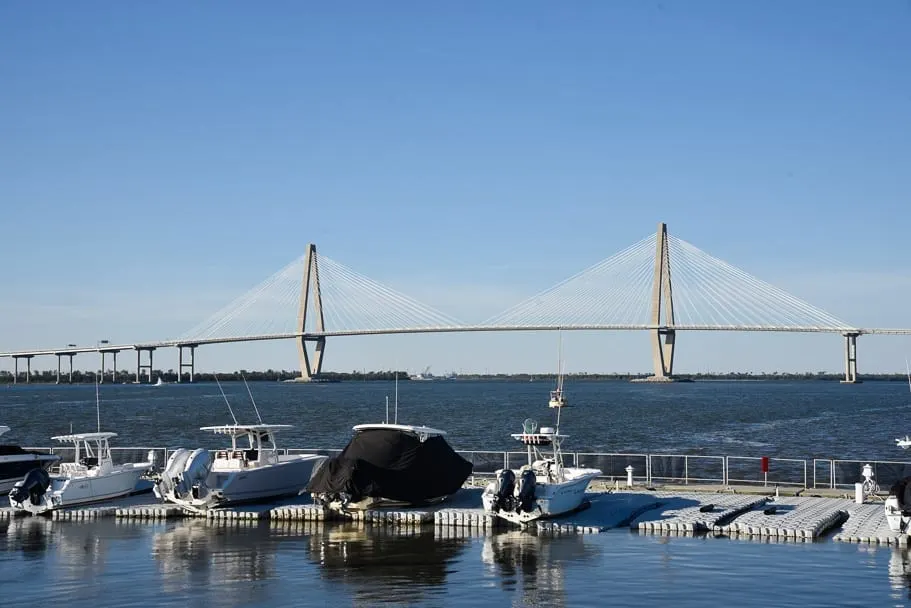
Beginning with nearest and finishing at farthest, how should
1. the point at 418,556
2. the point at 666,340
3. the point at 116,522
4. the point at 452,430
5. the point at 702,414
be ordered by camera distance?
1. the point at 418,556
2. the point at 116,522
3. the point at 452,430
4. the point at 702,414
5. the point at 666,340

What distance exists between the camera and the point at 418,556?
61.5 ft

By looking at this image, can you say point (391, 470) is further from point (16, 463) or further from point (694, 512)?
point (16, 463)

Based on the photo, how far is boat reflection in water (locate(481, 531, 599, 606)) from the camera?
16.2 metres

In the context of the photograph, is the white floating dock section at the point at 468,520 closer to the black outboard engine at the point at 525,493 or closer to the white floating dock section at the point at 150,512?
the black outboard engine at the point at 525,493

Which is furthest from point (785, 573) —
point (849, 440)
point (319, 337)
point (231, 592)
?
point (319, 337)

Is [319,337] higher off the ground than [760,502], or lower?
higher

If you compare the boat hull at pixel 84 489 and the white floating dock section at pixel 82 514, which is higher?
the boat hull at pixel 84 489

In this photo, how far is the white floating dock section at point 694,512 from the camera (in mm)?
21000

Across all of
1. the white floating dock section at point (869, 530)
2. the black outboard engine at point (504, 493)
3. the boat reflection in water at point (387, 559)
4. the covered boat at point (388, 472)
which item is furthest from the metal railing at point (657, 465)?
the boat reflection in water at point (387, 559)

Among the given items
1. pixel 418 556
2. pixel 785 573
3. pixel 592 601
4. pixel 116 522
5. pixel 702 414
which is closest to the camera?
pixel 592 601

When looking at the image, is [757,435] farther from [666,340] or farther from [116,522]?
[666,340]

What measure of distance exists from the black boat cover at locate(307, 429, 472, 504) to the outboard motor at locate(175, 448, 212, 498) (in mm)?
2496

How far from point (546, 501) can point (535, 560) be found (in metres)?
3.08

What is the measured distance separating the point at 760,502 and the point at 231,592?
495 inches
